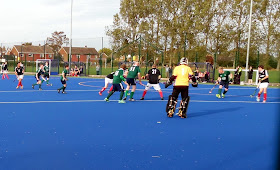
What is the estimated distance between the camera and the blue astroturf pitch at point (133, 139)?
5000mm

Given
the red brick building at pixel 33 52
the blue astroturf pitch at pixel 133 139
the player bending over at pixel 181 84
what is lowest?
the blue astroturf pitch at pixel 133 139

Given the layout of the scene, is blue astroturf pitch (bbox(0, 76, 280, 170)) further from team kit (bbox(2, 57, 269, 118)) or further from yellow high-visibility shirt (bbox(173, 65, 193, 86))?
yellow high-visibility shirt (bbox(173, 65, 193, 86))

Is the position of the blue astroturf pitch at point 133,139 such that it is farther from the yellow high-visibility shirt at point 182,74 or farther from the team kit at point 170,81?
the yellow high-visibility shirt at point 182,74

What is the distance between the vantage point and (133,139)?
→ 6.55 metres

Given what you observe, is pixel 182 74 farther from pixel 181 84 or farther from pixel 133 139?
pixel 133 139

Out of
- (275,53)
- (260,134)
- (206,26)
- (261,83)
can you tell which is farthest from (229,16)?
(260,134)

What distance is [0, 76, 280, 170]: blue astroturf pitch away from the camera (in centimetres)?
500

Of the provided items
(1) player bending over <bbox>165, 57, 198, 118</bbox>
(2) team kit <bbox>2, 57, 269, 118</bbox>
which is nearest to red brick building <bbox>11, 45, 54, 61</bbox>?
(2) team kit <bbox>2, 57, 269, 118</bbox>

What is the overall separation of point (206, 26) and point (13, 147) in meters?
41.0

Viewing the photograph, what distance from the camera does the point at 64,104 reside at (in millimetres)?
12039

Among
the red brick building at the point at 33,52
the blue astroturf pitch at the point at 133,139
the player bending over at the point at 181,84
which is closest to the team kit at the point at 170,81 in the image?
the player bending over at the point at 181,84

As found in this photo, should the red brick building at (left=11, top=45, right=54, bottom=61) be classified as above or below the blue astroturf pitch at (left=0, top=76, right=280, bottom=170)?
above

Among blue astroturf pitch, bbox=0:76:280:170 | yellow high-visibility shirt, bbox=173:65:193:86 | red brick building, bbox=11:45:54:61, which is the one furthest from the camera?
red brick building, bbox=11:45:54:61

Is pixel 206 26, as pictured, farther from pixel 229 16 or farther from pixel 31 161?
pixel 31 161
